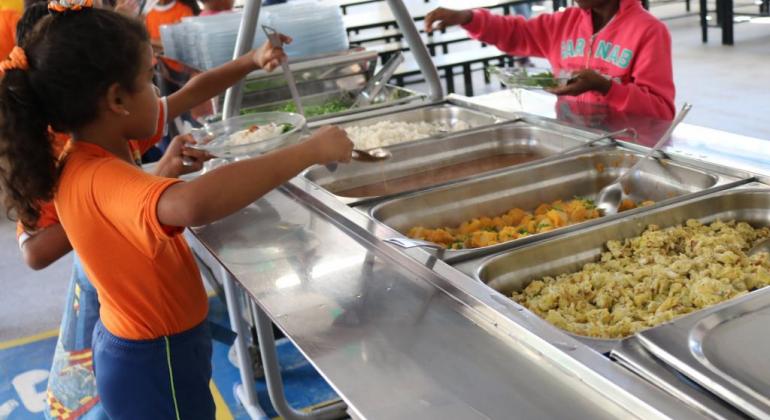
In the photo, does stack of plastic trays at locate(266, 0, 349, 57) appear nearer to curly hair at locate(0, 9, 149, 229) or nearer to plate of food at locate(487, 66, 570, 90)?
plate of food at locate(487, 66, 570, 90)

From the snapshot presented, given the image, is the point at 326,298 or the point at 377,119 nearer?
the point at 326,298

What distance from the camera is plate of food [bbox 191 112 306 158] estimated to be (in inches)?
58.9

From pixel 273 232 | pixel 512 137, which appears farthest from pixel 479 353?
pixel 512 137

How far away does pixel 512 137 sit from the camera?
1.85 meters

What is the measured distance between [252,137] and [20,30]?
48 centimetres

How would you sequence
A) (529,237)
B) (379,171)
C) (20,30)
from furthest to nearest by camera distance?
(379,171) → (20,30) → (529,237)

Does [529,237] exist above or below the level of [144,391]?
above

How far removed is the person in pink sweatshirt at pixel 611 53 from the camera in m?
1.88

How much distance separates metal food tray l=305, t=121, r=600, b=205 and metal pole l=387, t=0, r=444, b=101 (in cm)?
39

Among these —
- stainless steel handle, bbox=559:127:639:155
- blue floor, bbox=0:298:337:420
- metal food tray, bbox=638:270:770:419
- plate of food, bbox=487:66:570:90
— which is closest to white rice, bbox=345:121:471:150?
plate of food, bbox=487:66:570:90

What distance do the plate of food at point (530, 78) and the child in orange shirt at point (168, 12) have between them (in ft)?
8.51

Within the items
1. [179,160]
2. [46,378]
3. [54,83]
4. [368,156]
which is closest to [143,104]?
[54,83]

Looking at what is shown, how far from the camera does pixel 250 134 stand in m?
1.63

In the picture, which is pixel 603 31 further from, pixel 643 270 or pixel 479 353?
pixel 479 353
